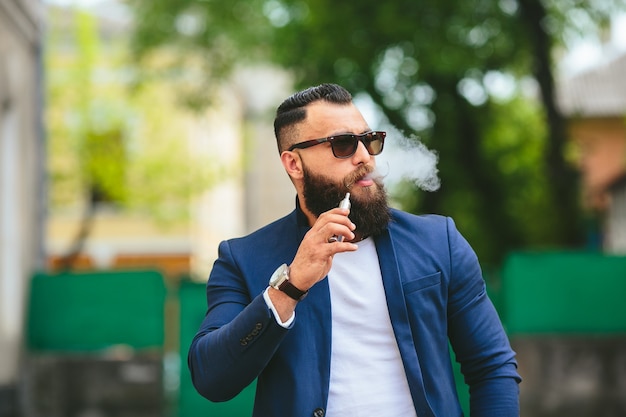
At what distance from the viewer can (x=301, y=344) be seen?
2.74 meters

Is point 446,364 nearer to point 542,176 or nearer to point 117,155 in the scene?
point 542,176

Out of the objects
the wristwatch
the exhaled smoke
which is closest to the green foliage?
the exhaled smoke

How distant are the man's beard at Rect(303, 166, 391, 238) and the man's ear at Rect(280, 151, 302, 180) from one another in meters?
0.03

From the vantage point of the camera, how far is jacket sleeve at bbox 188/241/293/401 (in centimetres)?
261

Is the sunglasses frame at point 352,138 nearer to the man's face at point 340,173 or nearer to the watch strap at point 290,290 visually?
the man's face at point 340,173

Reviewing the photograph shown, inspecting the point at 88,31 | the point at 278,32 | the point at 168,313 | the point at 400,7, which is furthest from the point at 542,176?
the point at 88,31

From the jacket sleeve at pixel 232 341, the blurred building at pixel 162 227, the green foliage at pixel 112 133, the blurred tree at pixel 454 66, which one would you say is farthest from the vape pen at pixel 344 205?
the blurred building at pixel 162 227

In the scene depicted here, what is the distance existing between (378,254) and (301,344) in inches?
12.8

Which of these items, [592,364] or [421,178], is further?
[592,364]

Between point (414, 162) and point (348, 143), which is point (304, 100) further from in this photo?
point (414, 162)

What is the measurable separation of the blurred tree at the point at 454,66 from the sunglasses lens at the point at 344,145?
14432mm

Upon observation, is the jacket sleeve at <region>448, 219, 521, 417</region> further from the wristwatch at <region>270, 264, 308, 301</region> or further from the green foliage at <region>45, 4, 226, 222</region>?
the green foliage at <region>45, 4, 226, 222</region>

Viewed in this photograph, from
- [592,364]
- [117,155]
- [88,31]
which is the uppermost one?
[88,31]

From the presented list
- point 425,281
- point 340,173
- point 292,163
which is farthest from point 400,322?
point 292,163
